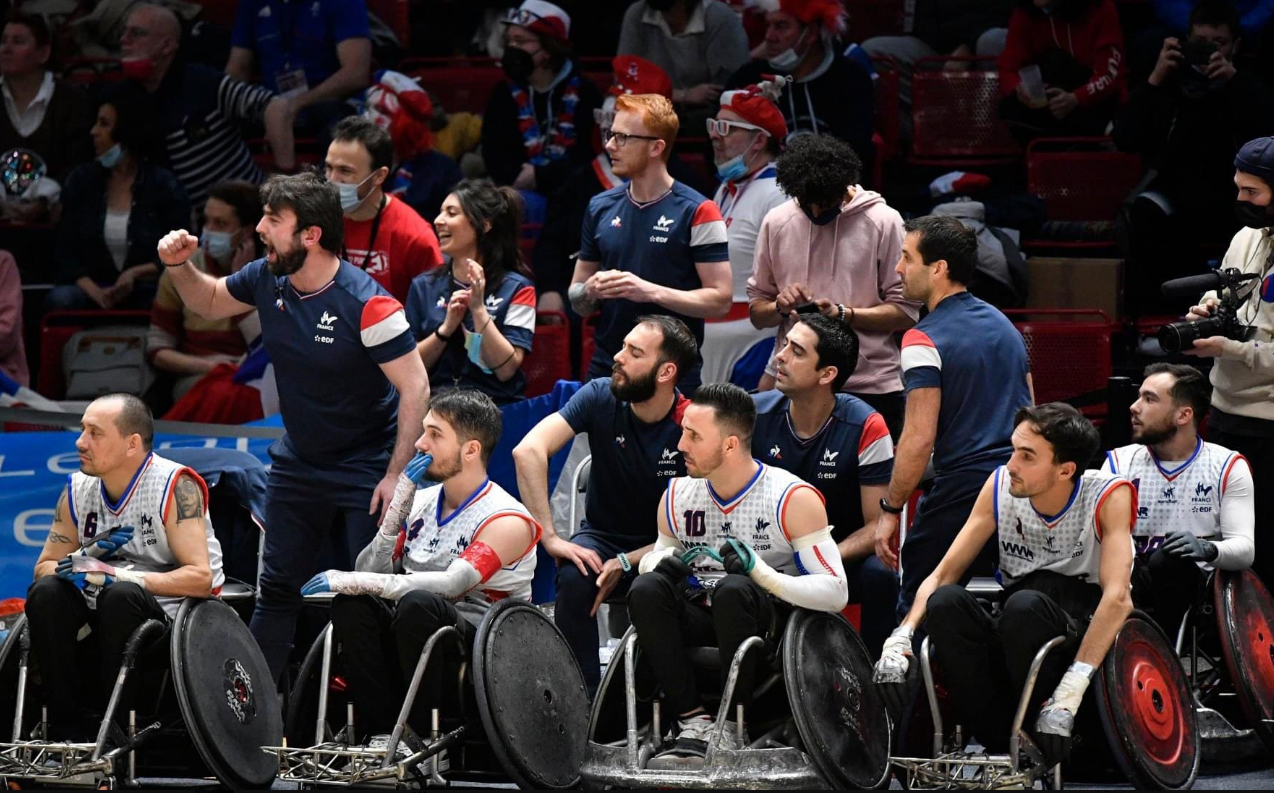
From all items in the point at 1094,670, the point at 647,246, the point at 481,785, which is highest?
the point at 647,246

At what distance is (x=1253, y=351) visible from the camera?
5.77 meters

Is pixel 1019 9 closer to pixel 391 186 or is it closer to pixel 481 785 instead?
pixel 391 186

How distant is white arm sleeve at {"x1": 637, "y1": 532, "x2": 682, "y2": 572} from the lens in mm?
4980

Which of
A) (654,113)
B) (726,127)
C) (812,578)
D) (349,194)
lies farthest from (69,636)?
(726,127)

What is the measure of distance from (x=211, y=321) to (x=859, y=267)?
3.22m

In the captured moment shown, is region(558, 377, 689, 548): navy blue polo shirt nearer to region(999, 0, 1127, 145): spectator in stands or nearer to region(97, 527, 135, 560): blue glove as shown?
region(97, 527, 135, 560): blue glove

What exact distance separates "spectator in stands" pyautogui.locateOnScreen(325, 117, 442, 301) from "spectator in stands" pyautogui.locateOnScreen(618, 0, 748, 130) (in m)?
2.17

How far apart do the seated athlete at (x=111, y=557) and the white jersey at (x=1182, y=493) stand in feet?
9.34

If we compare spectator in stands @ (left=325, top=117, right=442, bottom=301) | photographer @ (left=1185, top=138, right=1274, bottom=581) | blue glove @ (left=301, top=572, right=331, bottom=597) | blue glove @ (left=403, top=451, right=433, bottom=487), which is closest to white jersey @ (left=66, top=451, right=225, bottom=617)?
blue glove @ (left=301, top=572, right=331, bottom=597)

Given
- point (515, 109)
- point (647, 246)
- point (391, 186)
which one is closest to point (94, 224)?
point (391, 186)

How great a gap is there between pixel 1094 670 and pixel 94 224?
221 inches

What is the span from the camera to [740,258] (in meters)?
6.87

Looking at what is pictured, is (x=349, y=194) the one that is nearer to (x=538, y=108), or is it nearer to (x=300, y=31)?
(x=538, y=108)

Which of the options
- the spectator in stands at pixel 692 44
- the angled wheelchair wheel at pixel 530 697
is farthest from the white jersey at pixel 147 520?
the spectator in stands at pixel 692 44
